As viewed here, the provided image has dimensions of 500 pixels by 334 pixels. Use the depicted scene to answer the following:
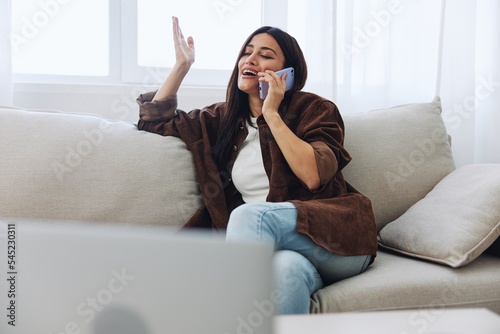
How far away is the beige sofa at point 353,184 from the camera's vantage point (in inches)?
60.2

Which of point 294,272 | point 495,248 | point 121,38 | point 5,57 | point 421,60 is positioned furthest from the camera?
point 421,60

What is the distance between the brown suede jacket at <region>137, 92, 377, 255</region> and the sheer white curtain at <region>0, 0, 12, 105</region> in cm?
53

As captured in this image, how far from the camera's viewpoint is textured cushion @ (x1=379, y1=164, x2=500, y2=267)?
1.62m

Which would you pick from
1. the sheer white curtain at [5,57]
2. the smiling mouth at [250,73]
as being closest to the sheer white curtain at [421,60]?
the smiling mouth at [250,73]

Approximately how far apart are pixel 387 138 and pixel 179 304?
161 centimetres

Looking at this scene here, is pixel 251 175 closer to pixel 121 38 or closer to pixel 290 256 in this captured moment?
pixel 290 256

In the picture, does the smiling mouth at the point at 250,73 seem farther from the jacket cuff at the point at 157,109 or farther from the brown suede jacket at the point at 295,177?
the jacket cuff at the point at 157,109

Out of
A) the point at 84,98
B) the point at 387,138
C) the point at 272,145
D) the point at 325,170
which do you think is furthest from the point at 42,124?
the point at 387,138

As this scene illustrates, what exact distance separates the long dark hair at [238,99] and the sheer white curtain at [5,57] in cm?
81

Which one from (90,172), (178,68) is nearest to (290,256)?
(90,172)

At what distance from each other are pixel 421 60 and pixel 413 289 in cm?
136

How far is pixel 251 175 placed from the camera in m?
1.79

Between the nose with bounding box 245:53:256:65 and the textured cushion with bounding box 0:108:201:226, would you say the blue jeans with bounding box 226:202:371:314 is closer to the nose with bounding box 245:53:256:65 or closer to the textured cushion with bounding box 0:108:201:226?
the textured cushion with bounding box 0:108:201:226

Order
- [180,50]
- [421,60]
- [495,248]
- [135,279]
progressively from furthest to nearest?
[421,60], [180,50], [495,248], [135,279]
